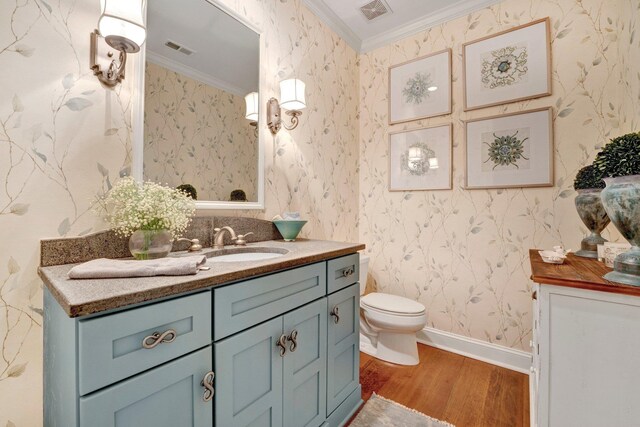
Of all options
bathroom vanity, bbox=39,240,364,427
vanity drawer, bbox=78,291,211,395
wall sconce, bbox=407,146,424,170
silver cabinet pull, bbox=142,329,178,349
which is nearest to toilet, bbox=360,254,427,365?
bathroom vanity, bbox=39,240,364,427

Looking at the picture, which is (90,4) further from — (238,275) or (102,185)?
(238,275)

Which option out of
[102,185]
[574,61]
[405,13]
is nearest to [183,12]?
[102,185]

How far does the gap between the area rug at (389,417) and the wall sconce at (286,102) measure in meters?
1.76

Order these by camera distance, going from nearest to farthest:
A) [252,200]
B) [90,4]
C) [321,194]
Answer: [90,4]
[252,200]
[321,194]

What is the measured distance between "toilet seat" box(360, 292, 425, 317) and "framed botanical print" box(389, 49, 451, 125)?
1.53 m

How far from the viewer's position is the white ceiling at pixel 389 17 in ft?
7.07

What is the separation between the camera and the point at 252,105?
169 centimetres

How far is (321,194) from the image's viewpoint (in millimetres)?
2273

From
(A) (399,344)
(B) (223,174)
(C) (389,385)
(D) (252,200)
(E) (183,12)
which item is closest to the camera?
(E) (183,12)

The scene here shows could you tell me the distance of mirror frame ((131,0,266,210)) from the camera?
3.98 feet

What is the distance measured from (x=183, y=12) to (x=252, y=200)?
101 centimetres

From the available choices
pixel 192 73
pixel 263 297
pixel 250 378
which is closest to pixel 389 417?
pixel 250 378

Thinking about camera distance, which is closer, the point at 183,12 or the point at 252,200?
the point at 183,12

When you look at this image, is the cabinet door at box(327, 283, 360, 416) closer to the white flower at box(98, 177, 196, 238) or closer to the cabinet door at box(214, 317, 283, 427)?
the cabinet door at box(214, 317, 283, 427)
